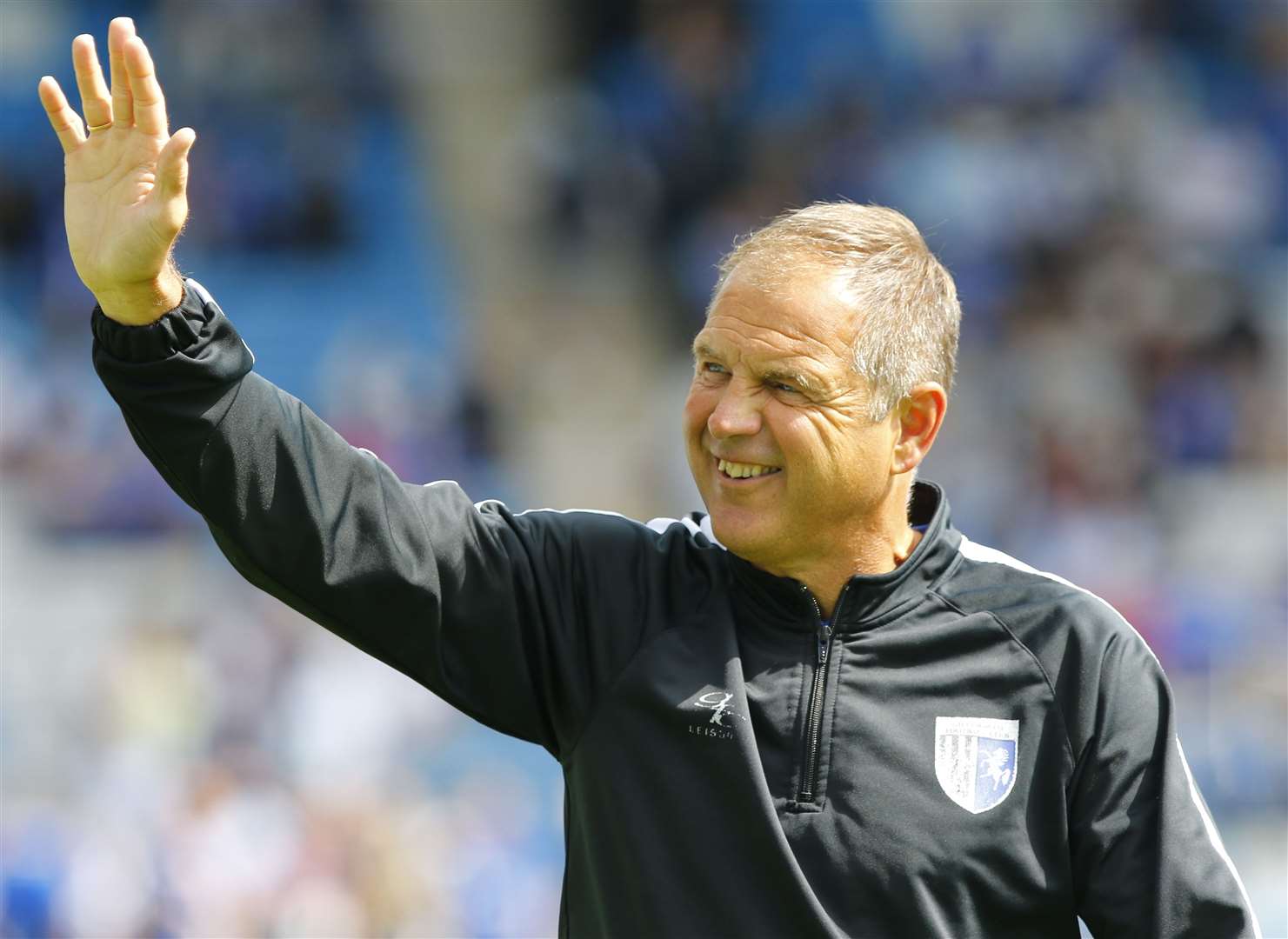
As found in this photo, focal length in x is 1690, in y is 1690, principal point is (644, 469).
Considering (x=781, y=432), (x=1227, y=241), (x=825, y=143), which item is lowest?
(x=781, y=432)

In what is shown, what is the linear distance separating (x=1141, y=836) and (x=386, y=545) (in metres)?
1.03

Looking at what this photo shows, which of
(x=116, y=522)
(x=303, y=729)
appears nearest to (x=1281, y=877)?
(x=303, y=729)

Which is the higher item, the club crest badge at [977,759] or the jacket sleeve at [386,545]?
the jacket sleeve at [386,545]

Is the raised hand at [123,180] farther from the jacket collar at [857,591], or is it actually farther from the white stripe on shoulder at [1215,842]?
the white stripe on shoulder at [1215,842]

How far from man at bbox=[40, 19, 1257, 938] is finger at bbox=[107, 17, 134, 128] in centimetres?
2

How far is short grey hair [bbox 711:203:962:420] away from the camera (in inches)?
90.2

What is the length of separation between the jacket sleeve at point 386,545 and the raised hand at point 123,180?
0.04 m

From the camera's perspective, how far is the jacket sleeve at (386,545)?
193cm

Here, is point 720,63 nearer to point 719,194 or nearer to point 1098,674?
point 719,194

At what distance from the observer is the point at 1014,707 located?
2221 millimetres

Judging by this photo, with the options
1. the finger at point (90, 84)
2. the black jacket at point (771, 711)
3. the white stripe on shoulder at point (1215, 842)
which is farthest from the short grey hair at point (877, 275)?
the finger at point (90, 84)

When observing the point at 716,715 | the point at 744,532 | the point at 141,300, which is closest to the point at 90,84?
the point at 141,300

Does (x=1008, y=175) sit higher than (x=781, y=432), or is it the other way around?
(x=1008, y=175)

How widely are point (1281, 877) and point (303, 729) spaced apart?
418 centimetres
